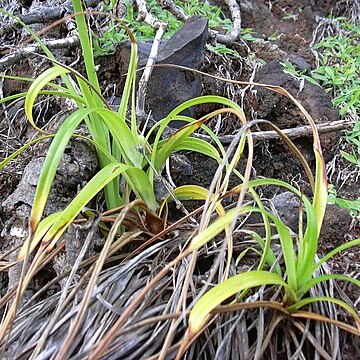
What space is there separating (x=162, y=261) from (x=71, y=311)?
0.64 ft

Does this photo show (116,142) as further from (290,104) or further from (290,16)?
(290,16)

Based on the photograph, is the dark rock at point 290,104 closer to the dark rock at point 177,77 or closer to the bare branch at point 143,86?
the dark rock at point 177,77

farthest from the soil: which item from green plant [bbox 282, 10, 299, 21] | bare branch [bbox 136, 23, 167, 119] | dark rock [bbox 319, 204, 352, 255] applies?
green plant [bbox 282, 10, 299, 21]

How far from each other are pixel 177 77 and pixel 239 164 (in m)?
0.30

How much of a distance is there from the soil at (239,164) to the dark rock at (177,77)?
9 cm

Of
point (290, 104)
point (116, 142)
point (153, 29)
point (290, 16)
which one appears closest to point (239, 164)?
point (290, 104)

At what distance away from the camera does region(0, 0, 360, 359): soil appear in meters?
1.12

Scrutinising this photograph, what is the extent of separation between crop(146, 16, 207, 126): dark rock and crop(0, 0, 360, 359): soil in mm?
93

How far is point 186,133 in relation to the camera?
1.04 meters

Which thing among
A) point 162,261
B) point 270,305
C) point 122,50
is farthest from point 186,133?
point 122,50

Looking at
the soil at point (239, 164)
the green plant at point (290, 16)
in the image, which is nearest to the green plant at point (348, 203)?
the soil at point (239, 164)

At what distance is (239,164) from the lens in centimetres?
142

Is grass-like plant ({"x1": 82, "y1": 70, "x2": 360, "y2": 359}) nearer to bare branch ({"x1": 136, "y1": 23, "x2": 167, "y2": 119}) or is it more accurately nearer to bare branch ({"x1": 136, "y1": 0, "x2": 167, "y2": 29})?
bare branch ({"x1": 136, "y1": 23, "x2": 167, "y2": 119})

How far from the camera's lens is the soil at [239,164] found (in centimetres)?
112
